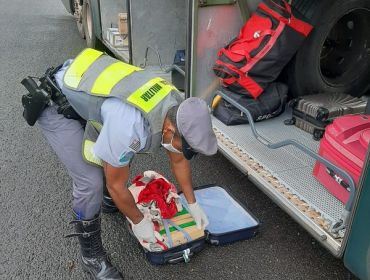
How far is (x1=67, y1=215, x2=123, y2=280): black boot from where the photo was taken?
94.8 inches

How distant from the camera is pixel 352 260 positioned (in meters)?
2.04

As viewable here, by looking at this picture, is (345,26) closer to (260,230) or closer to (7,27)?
(260,230)

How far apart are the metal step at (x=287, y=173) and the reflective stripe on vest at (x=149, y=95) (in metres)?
0.98

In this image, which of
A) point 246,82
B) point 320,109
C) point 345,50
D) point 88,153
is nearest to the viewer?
point 88,153

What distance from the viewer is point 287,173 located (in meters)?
2.89

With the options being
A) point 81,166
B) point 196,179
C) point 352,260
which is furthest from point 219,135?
point 352,260

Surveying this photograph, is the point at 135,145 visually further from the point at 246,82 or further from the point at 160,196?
the point at 246,82

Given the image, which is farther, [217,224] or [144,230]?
[217,224]

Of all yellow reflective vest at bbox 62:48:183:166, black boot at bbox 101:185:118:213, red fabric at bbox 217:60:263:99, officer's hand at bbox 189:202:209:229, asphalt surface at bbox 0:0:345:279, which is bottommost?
asphalt surface at bbox 0:0:345:279

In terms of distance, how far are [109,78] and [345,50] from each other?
2.57m

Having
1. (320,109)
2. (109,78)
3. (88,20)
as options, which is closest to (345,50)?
(320,109)

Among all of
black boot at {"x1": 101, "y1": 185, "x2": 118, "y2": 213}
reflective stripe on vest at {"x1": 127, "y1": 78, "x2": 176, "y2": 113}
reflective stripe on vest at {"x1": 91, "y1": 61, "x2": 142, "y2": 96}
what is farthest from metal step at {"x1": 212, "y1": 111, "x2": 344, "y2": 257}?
reflective stripe on vest at {"x1": 91, "y1": 61, "x2": 142, "y2": 96}

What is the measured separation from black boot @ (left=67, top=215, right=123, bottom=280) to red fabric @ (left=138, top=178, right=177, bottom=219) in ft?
1.30

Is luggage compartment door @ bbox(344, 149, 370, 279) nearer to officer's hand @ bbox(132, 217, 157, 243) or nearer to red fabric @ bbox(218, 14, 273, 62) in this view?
officer's hand @ bbox(132, 217, 157, 243)
